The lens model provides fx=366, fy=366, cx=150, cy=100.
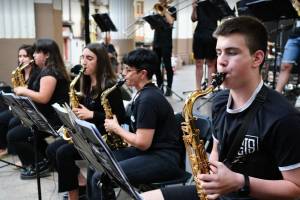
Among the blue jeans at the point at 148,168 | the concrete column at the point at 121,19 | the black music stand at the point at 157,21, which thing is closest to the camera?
the blue jeans at the point at 148,168

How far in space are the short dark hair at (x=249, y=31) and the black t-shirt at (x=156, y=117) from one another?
3.01 feet

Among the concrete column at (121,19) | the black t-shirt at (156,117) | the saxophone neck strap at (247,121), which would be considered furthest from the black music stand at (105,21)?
the saxophone neck strap at (247,121)

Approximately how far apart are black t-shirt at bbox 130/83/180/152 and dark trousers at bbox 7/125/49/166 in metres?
1.52

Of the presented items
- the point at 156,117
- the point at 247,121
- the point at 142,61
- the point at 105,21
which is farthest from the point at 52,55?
the point at 105,21

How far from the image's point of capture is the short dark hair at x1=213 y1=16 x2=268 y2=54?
1.54 metres

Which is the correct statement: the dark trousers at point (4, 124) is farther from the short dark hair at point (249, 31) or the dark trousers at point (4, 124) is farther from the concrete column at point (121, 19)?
the concrete column at point (121, 19)

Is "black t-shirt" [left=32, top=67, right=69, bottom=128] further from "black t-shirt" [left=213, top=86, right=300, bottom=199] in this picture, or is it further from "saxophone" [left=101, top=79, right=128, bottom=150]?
"black t-shirt" [left=213, top=86, right=300, bottom=199]

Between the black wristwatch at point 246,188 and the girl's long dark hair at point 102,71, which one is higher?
the girl's long dark hair at point 102,71

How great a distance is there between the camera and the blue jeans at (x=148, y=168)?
7.64 feet

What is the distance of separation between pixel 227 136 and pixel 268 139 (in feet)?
0.69

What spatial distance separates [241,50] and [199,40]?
3806 millimetres

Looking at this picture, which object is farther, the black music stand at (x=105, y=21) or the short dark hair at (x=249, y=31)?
the black music stand at (x=105, y=21)

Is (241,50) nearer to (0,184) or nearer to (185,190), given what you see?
(185,190)

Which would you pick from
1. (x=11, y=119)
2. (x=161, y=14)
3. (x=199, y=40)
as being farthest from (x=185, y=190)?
(x=161, y=14)
